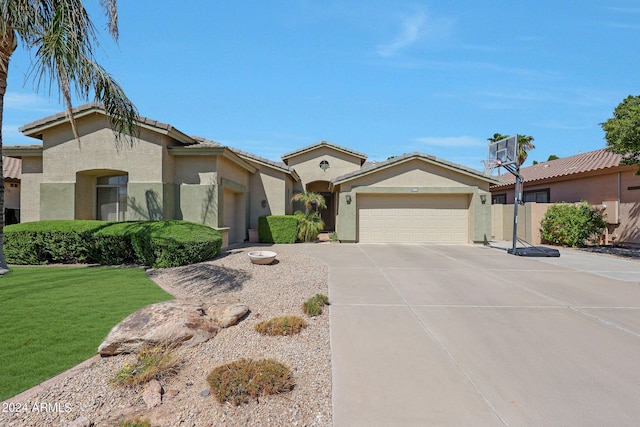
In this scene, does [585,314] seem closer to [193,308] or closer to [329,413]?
[329,413]

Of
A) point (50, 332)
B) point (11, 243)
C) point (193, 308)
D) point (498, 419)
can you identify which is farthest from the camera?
point (11, 243)

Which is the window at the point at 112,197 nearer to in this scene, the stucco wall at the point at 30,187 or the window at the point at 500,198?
the stucco wall at the point at 30,187

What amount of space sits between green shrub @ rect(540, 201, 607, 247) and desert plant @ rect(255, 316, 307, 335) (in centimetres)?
1645

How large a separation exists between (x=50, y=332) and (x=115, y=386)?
2080 millimetres

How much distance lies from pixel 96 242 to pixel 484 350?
1082cm

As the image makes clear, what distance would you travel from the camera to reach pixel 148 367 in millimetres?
3908

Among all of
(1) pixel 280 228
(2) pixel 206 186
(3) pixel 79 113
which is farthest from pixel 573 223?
(3) pixel 79 113

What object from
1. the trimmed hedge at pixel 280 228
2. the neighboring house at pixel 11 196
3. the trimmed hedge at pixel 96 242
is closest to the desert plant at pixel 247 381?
the trimmed hedge at pixel 96 242

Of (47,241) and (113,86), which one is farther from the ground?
(113,86)

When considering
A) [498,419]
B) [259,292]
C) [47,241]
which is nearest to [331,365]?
[498,419]

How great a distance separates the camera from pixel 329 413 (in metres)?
3.13

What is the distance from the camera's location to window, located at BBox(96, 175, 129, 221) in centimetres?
1370

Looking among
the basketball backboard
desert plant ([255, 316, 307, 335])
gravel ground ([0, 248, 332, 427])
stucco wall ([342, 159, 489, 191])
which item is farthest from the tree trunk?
the basketball backboard

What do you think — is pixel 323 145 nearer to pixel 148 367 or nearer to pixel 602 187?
pixel 602 187
